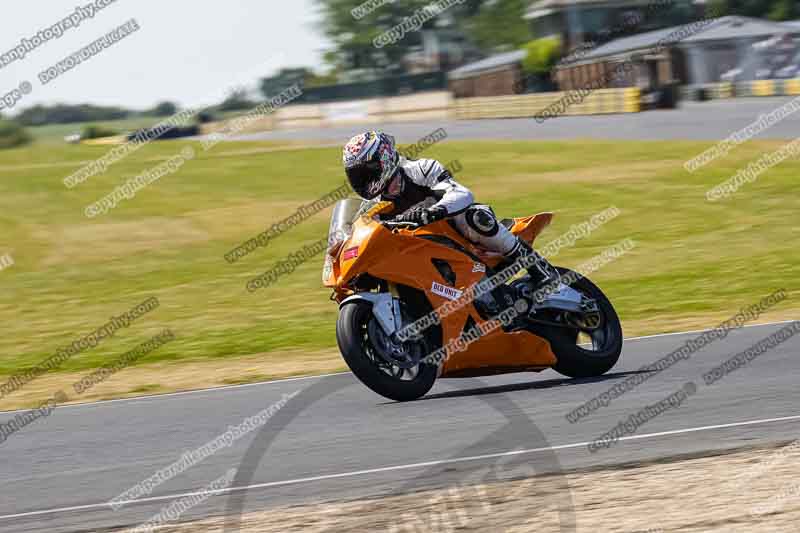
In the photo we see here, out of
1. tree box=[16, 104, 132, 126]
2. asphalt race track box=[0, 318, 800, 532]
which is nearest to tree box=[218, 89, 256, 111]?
tree box=[16, 104, 132, 126]

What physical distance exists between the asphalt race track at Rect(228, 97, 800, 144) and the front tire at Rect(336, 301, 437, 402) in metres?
25.2

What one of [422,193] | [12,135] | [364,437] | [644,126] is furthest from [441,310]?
[12,135]

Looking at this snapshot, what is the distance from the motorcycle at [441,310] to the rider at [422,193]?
3.9 inches

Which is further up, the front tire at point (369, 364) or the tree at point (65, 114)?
the front tire at point (369, 364)

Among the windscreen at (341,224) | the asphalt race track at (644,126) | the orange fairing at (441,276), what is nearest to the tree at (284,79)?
the asphalt race track at (644,126)

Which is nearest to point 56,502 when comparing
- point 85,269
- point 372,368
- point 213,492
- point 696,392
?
point 213,492

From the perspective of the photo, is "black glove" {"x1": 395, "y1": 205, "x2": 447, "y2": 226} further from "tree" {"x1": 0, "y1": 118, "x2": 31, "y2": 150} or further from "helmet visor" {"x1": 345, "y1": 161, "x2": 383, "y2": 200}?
"tree" {"x1": 0, "y1": 118, "x2": 31, "y2": 150}

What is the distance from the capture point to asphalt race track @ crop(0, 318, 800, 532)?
19.7ft

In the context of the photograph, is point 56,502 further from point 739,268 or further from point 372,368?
point 739,268

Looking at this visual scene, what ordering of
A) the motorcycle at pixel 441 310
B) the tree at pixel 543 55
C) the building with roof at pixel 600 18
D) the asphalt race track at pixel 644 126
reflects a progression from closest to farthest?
1. the motorcycle at pixel 441 310
2. the asphalt race track at pixel 644 126
3. the tree at pixel 543 55
4. the building with roof at pixel 600 18

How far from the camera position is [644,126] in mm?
38938

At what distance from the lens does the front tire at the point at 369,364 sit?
24.3 ft

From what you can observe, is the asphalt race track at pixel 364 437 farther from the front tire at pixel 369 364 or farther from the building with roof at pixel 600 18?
the building with roof at pixel 600 18

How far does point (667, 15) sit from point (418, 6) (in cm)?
3896
